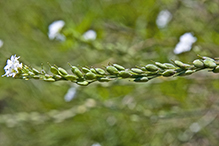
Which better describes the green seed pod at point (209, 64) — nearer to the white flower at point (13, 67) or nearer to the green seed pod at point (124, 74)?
the green seed pod at point (124, 74)

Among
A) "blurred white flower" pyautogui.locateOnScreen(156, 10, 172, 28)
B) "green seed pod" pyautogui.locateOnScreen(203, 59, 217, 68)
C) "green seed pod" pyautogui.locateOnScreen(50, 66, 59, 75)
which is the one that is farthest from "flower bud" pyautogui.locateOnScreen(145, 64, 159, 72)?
"blurred white flower" pyautogui.locateOnScreen(156, 10, 172, 28)

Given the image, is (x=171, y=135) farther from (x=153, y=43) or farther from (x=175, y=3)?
(x=175, y=3)

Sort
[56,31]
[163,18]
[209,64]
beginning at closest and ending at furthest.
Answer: [209,64], [56,31], [163,18]

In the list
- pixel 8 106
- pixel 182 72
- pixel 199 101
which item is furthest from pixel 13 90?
pixel 182 72

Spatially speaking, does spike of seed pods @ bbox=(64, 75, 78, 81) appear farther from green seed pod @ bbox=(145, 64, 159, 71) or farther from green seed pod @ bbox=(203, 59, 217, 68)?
green seed pod @ bbox=(203, 59, 217, 68)

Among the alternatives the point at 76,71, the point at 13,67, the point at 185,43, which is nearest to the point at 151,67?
the point at 76,71

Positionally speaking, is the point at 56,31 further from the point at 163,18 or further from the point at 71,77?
the point at 71,77

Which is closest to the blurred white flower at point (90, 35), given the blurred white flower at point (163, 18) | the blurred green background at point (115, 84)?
the blurred green background at point (115, 84)
